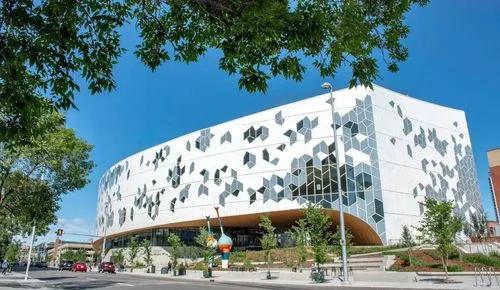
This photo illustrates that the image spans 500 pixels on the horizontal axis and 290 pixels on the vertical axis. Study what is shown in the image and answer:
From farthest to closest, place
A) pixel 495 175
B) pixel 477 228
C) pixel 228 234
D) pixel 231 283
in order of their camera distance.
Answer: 1. pixel 495 175
2. pixel 228 234
3. pixel 477 228
4. pixel 231 283

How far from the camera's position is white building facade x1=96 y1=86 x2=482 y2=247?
50562 millimetres

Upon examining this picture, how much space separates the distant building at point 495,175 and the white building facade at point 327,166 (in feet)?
35.8

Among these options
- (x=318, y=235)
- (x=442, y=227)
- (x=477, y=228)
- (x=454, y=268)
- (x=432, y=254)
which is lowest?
(x=454, y=268)

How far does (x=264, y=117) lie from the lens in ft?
193

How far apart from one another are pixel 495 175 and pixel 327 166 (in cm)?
3926

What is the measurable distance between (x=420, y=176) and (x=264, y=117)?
2188 cm

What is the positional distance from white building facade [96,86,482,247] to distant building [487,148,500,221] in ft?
35.8

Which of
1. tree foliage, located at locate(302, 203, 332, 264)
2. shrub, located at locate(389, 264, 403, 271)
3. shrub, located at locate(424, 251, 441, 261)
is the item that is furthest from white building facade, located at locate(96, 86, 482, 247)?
tree foliage, located at locate(302, 203, 332, 264)

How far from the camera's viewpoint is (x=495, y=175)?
73.2 m

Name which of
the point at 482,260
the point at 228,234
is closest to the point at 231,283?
the point at 482,260

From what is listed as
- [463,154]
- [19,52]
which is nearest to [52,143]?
[19,52]

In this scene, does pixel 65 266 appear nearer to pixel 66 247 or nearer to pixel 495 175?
pixel 495 175

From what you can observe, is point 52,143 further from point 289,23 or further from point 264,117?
point 264,117

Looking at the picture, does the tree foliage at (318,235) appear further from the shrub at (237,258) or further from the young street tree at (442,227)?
the shrub at (237,258)
